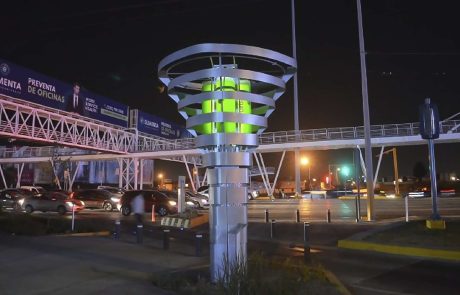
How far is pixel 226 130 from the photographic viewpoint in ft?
27.8

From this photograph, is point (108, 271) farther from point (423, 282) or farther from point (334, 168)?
point (334, 168)

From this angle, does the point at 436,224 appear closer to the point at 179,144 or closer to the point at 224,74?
the point at 224,74

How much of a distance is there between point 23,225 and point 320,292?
13599 millimetres

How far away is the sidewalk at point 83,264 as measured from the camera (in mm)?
8039

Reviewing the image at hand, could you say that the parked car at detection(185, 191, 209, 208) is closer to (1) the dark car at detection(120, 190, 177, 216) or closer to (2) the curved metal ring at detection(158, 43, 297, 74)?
(1) the dark car at detection(120, 190, 177, 216)

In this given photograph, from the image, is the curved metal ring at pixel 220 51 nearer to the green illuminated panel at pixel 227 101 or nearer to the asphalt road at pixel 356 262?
the green illuminated panel at pixel 227 101

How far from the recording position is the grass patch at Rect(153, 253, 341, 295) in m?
6.90

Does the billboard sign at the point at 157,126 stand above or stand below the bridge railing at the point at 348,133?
above

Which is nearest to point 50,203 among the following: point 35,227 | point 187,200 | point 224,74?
point 187,200

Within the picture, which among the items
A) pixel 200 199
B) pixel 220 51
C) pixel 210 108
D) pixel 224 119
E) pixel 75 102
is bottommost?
pixel 200 199

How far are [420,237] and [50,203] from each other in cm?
2365

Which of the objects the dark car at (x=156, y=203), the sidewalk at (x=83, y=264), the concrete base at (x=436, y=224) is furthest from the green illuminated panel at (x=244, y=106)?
the dark car at (x=156, y=203)

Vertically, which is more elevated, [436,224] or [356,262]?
[436,224]

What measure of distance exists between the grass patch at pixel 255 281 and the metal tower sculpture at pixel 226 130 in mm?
492
